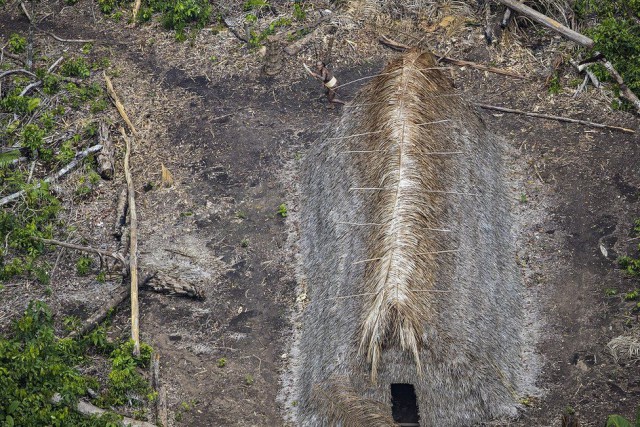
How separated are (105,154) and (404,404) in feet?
22.8

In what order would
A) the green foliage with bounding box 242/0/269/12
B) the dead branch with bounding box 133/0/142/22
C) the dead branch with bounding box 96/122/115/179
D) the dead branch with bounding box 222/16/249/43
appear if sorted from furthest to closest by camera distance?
the dead branch with bounding box 133/0/142/22 < the green foliage with bounding box 242/0/269/12 < the dead branch with bounding box 222/16/249/43 < the dead branch with bounding box 96/122/115/179

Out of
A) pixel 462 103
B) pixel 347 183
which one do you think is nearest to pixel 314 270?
pixel 347 183

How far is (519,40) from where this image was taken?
701 inches

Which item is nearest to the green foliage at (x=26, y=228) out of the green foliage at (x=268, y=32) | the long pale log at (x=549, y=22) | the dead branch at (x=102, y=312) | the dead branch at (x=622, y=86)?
the dead branch at (x=102, y=312)

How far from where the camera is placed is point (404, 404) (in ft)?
39.4

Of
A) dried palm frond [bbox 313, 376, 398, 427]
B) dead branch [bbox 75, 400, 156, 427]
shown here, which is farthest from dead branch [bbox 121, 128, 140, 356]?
dried palm frond [bbox 313, 376, 398, 427]

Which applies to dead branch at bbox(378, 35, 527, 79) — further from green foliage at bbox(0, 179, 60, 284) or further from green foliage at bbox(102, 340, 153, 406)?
A: green foliage at bbox(102, 340, 153, 406)

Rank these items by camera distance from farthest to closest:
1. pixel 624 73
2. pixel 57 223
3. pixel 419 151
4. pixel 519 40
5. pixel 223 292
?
pixel 519 40 < pixel 624 73 < pixel 57 223 < pixel 223 292 < pixel 419 151

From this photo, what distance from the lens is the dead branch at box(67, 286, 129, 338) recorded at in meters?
12.8

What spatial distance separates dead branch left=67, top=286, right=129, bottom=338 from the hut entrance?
13.3ft

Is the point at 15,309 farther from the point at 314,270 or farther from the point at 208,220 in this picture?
the point at 314,270

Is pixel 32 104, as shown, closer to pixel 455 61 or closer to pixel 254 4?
pixel 254 4

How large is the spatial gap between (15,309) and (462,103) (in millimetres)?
7233

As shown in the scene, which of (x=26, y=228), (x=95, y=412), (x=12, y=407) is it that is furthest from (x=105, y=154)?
(x=12, y=407)
